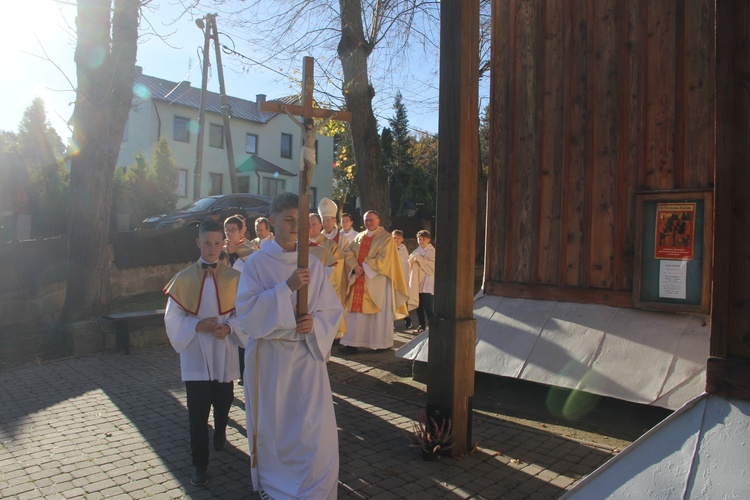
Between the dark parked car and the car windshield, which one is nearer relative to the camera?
the dark parked car

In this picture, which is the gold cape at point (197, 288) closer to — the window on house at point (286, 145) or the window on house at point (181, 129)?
the window on house at point (181, 129)

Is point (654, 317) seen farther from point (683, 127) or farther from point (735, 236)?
point (735, 236)

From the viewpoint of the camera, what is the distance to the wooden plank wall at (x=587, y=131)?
552 centimetres

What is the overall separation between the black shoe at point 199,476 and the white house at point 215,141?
28.7 meters

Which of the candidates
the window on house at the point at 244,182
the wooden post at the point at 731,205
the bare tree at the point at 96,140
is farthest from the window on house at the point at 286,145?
the wooden post at the point at 731,205

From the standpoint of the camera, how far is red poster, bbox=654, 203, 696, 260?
5453 millimetres

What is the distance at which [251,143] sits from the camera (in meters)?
39.2

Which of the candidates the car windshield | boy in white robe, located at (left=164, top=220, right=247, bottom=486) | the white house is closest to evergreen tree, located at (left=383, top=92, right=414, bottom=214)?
the white house

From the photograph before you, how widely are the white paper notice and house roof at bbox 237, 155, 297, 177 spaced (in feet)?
105

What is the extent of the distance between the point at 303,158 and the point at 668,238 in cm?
351

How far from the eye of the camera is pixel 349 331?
30.3 ft

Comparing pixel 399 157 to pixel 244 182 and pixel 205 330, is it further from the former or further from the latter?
pixel 205 330

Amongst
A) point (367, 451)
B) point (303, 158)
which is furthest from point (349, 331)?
point (303, 158)

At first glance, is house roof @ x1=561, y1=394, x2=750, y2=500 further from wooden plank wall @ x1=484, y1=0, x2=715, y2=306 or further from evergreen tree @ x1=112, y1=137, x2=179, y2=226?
evergreen tree @ x1=112, y1=137, x2=179, y2=226
